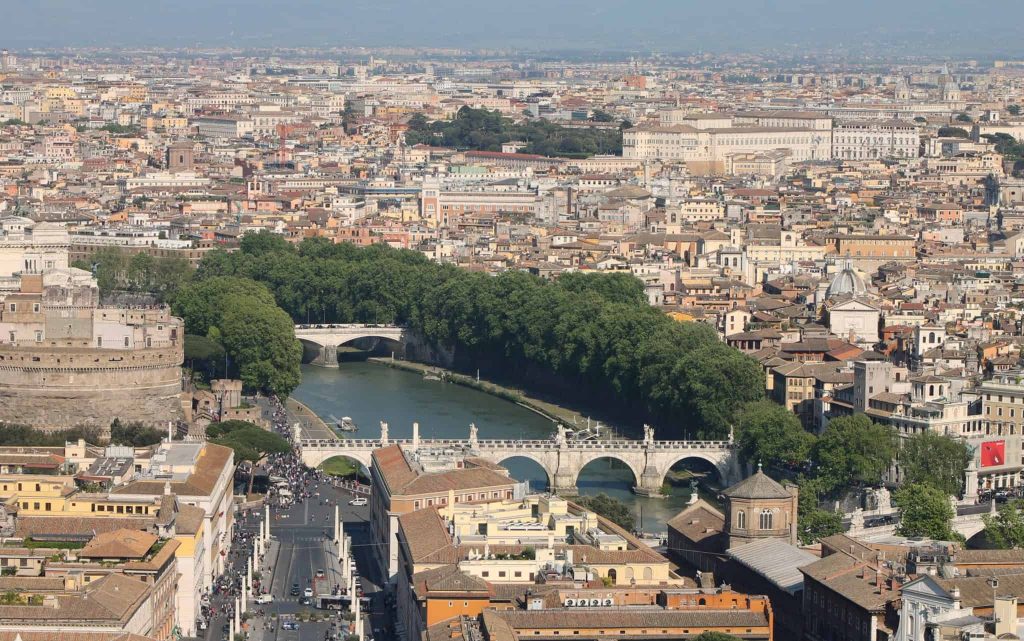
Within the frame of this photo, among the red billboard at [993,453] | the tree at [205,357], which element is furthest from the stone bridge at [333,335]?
the red billboard at [993,453]

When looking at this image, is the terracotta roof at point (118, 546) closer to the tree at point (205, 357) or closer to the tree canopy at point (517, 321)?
the tree canopy at point (517, 321)

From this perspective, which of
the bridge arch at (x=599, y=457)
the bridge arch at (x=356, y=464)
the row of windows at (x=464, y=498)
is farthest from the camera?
the bridge arch at (x=599, y=457)

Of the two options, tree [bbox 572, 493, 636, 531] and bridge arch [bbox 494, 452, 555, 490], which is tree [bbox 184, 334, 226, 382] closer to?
bridge arch [bbox 494, 452, 555, 490]

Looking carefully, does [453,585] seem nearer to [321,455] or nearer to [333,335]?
[321,455]

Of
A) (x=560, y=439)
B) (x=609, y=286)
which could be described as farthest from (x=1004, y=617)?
(x=609, y=286)

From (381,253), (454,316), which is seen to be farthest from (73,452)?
(381,253)

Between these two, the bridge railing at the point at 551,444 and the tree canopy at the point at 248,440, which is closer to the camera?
the tree canopy at the point at 248,440

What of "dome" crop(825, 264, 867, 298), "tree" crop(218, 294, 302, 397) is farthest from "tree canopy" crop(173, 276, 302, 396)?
"dome" crop(825, 264, 867, 298)
